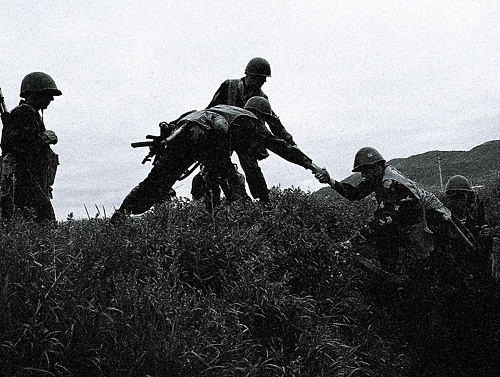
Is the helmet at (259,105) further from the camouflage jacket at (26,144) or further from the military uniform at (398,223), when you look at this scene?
the camouflage jacket at (26,144)

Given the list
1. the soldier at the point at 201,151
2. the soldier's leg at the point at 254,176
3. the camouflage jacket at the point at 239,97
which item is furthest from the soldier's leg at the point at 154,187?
the camouflage jacket at the point at 239,97

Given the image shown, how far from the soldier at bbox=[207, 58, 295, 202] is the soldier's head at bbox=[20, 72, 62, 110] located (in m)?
2.97

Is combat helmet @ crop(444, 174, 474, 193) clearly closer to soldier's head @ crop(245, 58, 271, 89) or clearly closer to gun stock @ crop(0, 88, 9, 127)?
soldier's head @ crop(245, 58, 271, 89)

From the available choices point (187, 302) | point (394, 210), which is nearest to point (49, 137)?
point (187, 302)

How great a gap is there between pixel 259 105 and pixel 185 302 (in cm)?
466

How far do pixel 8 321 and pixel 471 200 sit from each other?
8.99 m

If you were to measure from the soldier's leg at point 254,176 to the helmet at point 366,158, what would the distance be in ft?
4.48

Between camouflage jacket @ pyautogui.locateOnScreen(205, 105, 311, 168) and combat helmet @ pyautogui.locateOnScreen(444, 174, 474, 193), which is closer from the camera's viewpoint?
camouflage jacket @ pyautogui.locateOnScreen(205, 105, 311, 168)

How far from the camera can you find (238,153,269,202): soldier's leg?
8.65 m

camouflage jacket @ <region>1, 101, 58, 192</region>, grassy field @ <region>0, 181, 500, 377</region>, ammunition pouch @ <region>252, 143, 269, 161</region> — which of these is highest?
camouflage jacket @ <region>1, 101, 58, 192</region>

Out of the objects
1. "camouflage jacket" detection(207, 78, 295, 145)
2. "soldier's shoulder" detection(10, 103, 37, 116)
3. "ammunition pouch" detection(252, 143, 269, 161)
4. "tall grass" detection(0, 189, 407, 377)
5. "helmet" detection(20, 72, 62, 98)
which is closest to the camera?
"tall grass" detection(0, 189, 407, 377)

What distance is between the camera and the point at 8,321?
3906 mm

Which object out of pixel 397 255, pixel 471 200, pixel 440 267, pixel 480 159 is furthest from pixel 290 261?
pixel 480 159

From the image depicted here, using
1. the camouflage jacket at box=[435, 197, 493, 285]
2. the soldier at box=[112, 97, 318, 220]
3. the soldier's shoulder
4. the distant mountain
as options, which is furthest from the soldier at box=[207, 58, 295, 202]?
the distant mountain
